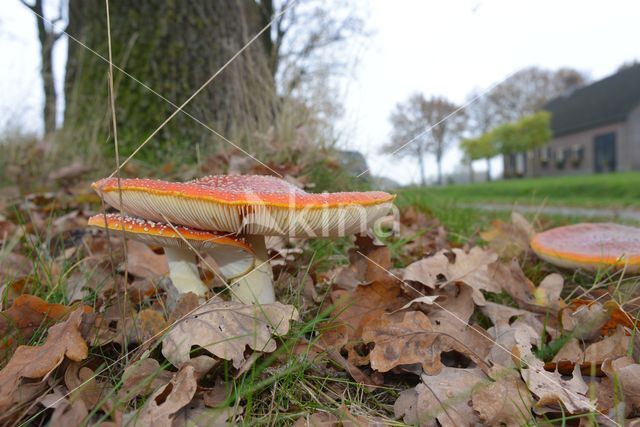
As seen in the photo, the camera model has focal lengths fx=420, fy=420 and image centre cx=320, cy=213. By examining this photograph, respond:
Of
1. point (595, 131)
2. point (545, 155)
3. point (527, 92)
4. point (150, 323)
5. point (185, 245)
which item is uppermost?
point (527, 92)

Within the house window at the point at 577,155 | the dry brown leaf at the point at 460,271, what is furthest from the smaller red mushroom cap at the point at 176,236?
the house window at the point at 577,155

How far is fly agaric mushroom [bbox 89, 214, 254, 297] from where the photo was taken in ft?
4.29

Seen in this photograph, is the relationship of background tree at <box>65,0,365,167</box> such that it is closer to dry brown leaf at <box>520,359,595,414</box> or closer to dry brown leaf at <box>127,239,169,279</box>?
dry brown leaf at <box>127,239,169,279</box>

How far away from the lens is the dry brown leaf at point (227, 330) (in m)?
1.13

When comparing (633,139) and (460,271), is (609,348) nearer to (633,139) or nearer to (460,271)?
(460,271)

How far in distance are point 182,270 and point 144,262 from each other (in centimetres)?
51

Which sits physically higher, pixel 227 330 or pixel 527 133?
pixel 527 133

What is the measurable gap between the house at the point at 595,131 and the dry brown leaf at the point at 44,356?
3094cm

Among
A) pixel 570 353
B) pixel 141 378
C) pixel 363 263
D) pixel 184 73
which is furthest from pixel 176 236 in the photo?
pixel 184 73

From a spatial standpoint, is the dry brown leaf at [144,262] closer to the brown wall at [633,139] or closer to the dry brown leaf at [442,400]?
the dry brown leaf at [442,400]

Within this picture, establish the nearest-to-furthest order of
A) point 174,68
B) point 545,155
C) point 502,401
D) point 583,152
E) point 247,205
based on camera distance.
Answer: point 502,401
point 247,205
point 174,68
point 583,152
point 545,155

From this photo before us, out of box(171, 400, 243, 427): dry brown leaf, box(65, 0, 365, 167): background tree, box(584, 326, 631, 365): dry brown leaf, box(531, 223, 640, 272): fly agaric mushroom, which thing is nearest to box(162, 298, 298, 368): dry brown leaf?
box(171, 400, 243, 427): dry brown leaf

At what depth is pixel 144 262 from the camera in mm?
1956

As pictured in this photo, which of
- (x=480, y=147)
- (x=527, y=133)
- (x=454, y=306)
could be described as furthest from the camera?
(x=480, y=147)
